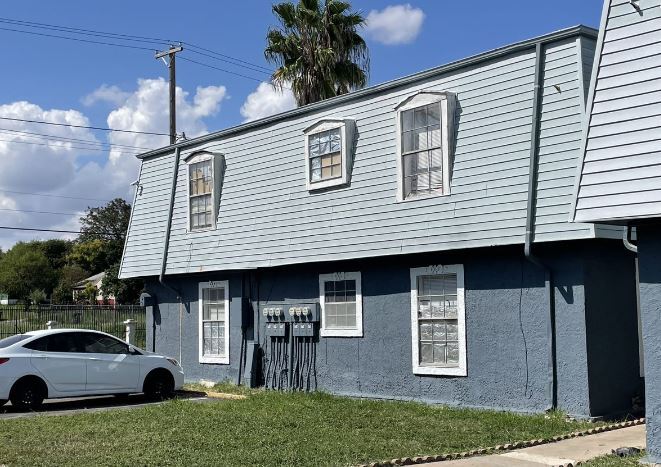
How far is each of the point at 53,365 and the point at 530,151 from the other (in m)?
8.45

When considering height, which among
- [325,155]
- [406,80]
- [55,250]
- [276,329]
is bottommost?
[276,329]

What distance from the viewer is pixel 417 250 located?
12.7m

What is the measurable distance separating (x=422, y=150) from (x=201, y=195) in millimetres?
5965

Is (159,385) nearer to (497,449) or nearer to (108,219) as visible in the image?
(497,449)

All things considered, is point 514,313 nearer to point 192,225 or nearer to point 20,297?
point 192,225

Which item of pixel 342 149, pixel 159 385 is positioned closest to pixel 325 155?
pixel 342 149

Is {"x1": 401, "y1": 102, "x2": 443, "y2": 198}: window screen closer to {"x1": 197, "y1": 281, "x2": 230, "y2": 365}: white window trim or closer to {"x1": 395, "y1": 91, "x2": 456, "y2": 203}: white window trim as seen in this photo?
{"x1": 395, "y1": 91, "x2": 456, "y2": 203}: white window trim

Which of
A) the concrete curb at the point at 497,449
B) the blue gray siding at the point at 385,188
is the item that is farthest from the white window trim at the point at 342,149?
the concrete curb at the point at 497,449

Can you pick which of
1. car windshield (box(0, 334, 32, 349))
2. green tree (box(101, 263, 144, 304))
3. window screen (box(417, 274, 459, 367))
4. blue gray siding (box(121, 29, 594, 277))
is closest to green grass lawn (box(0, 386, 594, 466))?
window screen (box(417, 274, 459, 367))

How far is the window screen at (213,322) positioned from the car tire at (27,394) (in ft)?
13.2

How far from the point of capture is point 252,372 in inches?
620

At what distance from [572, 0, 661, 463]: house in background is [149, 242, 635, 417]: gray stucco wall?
8.83ft

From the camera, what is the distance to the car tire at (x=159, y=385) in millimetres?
15094

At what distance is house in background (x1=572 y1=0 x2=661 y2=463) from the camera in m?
7.88
